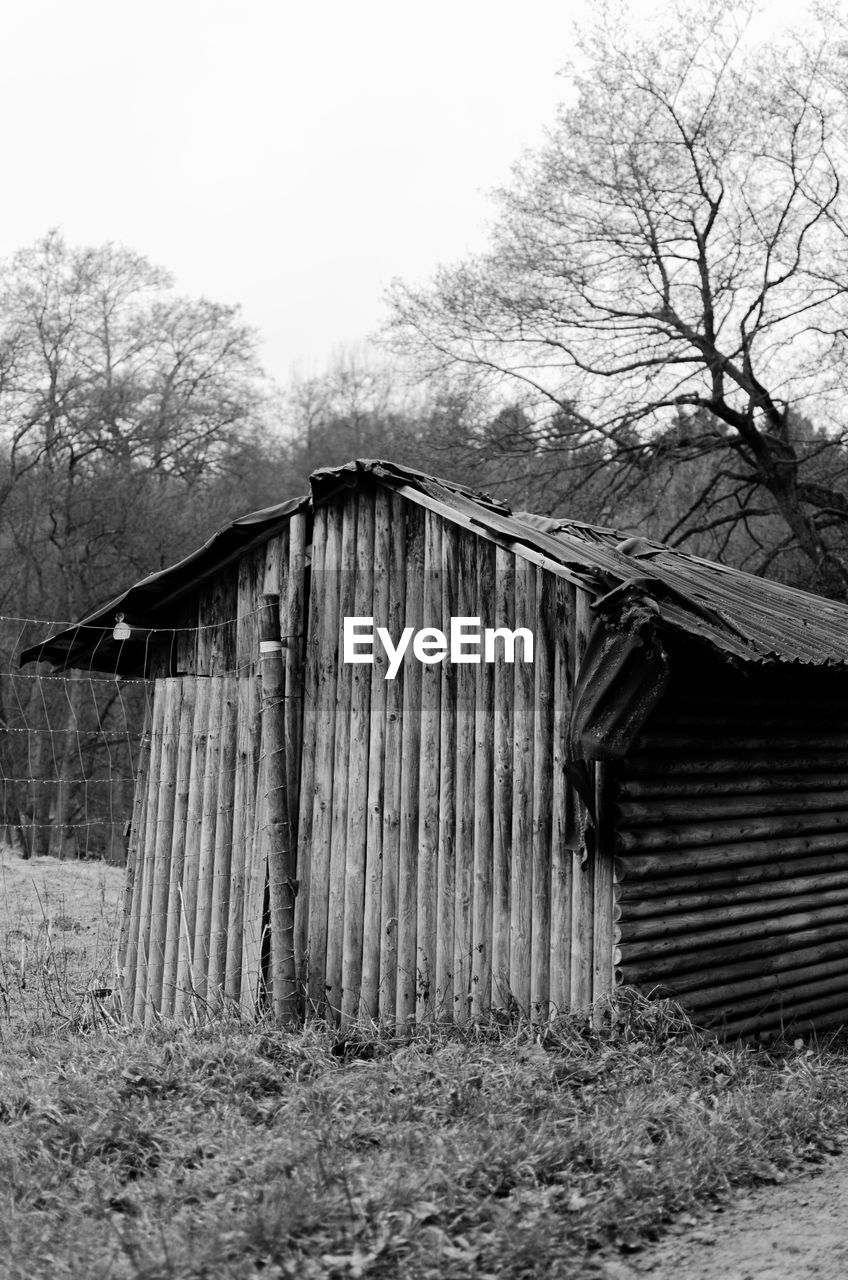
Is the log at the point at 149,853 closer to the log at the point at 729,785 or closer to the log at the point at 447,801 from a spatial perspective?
the log at the point at 447,801

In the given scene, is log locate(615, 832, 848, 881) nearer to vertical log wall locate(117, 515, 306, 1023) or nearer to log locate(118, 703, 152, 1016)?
vertical log wall locate(117, 515, 306, 1023)

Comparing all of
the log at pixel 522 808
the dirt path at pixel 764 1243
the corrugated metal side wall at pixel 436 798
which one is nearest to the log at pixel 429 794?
the corrugated metal side wall at pixel 436 798

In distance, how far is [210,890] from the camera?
8969mm

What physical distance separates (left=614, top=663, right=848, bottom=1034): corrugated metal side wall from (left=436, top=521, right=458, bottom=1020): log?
119 centimetres

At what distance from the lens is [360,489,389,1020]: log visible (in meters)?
8.00

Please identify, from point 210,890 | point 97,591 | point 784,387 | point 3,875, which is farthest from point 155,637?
point 97,591

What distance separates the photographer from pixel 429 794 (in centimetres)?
795

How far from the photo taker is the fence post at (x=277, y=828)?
299 inches

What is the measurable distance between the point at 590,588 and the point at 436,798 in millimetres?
1759

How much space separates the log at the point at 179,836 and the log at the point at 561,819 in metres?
3.17

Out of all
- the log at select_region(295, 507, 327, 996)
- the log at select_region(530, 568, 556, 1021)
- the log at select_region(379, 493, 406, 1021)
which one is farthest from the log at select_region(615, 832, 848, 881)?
the log at select_region(295, 507, 327, 996)

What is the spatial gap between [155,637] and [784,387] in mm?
13552

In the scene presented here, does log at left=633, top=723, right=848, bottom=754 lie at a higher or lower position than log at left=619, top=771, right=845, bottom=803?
higher

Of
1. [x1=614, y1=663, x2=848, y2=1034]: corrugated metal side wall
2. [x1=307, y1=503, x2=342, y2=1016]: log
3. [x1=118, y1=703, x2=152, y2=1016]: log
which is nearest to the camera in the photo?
[x1=614, y1=663, x2=848, y2=1034]: corrugated metal side wall
